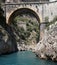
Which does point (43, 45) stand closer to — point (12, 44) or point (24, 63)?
point (24, 63)

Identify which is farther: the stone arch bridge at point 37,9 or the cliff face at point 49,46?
the stone arch bridge at point 37,9

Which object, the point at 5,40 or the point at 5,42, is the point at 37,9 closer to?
the point at 5,40

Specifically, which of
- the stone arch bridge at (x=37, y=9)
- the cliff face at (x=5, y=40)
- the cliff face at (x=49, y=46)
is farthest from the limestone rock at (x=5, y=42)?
the cliff face at (x=49, y=46)

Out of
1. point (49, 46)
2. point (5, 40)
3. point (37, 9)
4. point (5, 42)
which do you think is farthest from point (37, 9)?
point (49, 46)

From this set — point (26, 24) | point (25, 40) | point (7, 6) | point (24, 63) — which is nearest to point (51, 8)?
point (7, 6)

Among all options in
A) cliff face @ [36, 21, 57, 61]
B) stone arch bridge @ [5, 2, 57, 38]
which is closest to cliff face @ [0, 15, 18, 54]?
stone arch bridge @ [5, 2, 57, 38]

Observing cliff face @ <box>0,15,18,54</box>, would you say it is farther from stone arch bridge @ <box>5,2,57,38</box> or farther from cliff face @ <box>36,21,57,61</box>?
cliff face @ <box>36,21,57,61</box>

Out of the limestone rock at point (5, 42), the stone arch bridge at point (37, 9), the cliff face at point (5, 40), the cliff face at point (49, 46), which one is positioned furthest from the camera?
the stone arch bridge at point (37, 9)

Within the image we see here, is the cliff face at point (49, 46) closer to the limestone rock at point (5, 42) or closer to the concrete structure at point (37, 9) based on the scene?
the limestone rock at point (5, 42)
